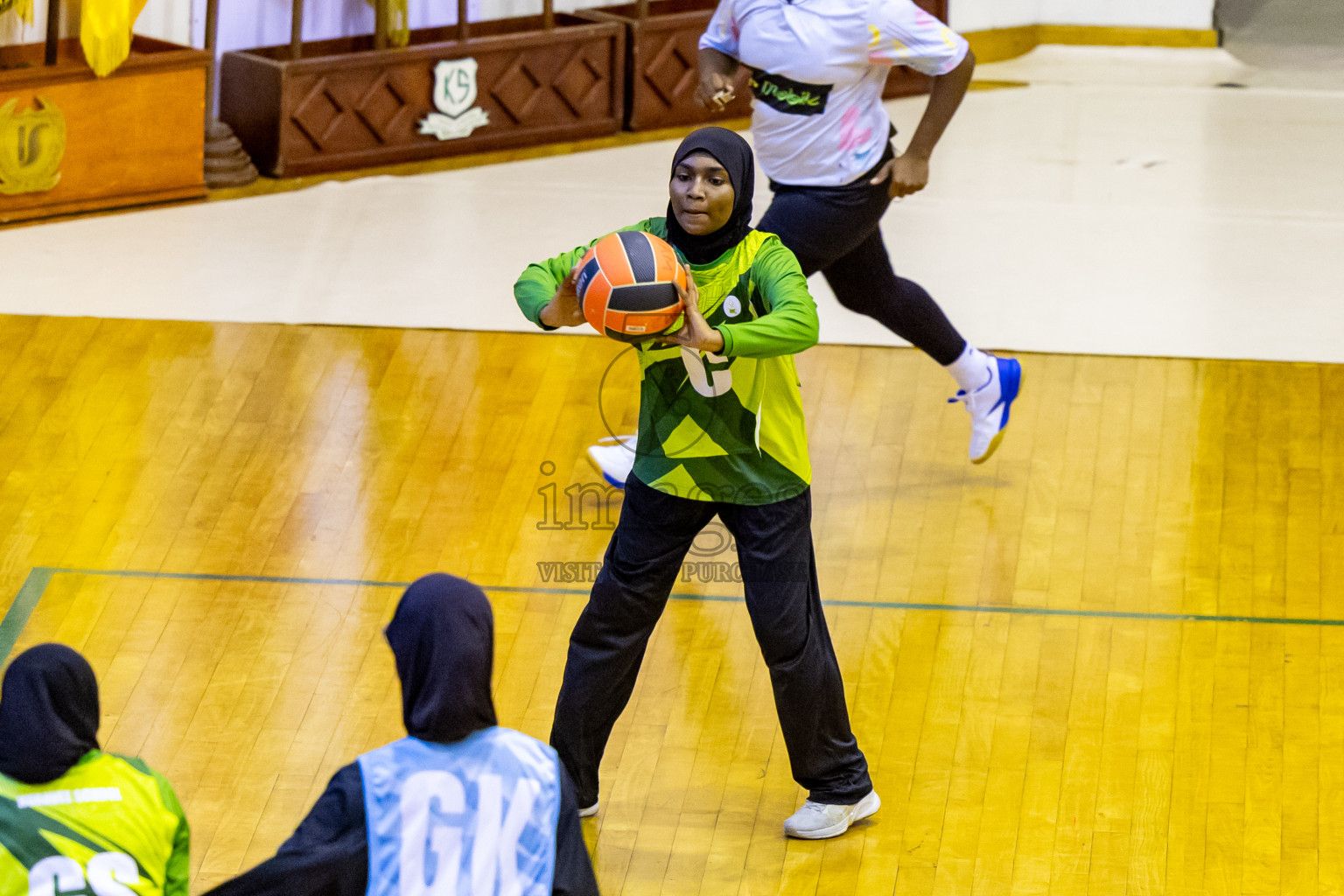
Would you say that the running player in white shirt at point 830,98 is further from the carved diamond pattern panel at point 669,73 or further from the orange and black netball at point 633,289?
the carved diamond pattern panel at point 669,73

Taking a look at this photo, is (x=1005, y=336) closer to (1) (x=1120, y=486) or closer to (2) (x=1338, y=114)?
(1) (x=1120, y=486)

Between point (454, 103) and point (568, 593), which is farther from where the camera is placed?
point (454, 103)

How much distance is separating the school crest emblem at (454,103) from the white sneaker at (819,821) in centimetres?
484

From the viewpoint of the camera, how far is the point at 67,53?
700 cm

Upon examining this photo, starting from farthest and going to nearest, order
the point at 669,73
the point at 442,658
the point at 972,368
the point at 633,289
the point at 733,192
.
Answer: the point at 669,73, the point at 972,368, the point at 733,192, the point at 633,289, the point at 442,658

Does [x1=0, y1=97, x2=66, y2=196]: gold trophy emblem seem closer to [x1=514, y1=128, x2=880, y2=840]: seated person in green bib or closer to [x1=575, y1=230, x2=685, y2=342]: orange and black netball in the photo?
[x1=514, y1=128, x2=880, y2=840]: seated person in green bib

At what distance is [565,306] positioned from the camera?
3.15m

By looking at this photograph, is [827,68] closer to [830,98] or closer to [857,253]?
[830,98]

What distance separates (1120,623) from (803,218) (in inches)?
48.4

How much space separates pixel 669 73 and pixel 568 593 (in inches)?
170

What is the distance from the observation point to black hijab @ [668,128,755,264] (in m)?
3.13

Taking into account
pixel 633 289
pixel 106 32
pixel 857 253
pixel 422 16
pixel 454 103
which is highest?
pixel 633 289

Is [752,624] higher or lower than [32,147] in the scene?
higher

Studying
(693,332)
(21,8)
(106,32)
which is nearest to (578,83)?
(106,32)
